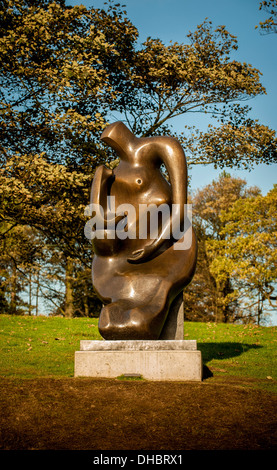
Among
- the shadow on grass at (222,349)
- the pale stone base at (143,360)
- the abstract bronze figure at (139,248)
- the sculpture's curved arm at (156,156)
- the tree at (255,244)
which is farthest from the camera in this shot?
the tree at (255,244)

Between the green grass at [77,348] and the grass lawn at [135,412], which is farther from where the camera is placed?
the green grass at [77,348]

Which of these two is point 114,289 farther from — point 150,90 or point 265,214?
point 265,214

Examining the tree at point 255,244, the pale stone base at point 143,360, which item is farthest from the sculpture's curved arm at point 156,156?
the tree at point 255,244

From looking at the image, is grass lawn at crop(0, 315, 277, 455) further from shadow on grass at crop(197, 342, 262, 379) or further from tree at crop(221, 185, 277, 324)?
tree at crop(221, 185, 277, 324)

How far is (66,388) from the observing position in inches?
213

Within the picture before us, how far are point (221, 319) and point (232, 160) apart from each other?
1017 cm

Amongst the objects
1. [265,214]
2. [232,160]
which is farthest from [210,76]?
[265,214]

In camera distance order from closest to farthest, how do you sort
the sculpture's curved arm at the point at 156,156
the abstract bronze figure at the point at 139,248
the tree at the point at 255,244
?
the abstract bronze figure at the point at 139,248
the sculpture's curved arm at the point at 156,156
the tree at the point at 255,244

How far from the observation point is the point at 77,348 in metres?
10.5

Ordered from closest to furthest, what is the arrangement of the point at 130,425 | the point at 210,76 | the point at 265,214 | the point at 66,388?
the point at 130,425, the point at 66,388, the point at 210,76, the point at 265,214

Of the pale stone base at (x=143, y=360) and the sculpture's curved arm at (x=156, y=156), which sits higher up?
the sculpture's curved arm at (x=156, y=156)

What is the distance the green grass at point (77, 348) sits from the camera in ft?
24.1

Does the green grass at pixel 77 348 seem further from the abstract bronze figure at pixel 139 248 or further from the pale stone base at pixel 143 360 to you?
the abstract bronze figure at pixel 139 248

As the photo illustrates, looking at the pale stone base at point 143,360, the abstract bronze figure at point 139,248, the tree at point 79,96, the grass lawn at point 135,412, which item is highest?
the tree at point 79,96
